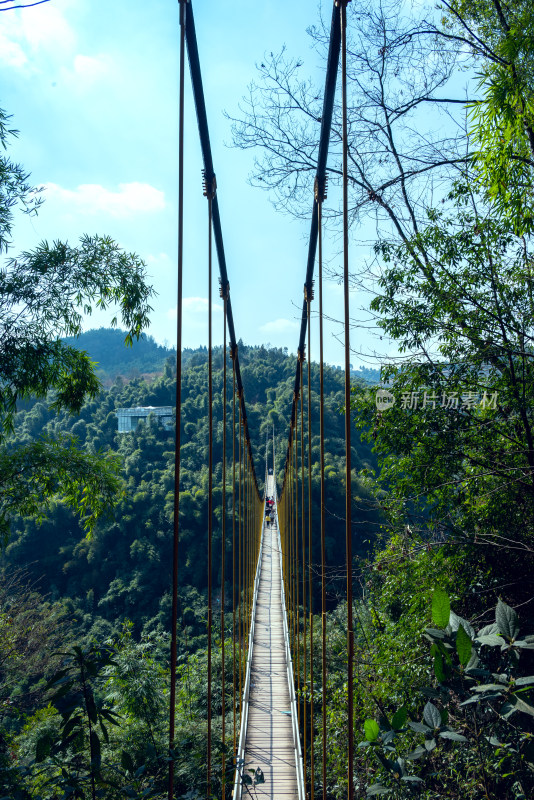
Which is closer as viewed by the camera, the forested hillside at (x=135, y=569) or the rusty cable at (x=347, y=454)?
the rusty cable at (x=347, y=454)

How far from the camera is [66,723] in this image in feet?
3.36

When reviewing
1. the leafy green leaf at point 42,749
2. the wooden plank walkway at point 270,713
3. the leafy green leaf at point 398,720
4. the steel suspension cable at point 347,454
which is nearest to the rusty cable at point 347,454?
the steel suspension cable at point 347,454

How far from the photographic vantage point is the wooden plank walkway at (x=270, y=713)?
427cm

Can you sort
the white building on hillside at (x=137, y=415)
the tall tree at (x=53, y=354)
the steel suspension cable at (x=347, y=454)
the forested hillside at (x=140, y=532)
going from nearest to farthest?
the steel suspension cable at (x=347, y=454)
the tall tree at (x=53, y=354)
the forested hillside at (x=140, y=532)
the white building on hillside at (x=137, y=415)

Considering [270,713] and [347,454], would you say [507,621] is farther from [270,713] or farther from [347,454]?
[270,713]

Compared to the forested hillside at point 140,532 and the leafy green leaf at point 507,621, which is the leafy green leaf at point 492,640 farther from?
the forested hillside at point 140,532

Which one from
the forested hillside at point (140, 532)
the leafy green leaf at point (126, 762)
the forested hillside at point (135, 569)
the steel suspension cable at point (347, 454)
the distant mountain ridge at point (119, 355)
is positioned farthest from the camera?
the distant mountain ridge at point (119, 355)

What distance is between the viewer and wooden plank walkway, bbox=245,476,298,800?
4.27 metres

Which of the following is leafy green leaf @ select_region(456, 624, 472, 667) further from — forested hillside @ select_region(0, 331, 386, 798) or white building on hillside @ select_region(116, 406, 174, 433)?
white building on hillside @ select_region(116, 406, 174, 433)

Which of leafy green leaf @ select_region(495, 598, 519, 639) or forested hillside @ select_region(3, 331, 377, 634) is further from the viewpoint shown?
forested hillside @ select_region(3, 331, 377, 634)

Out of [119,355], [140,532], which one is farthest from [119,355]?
[140,532]

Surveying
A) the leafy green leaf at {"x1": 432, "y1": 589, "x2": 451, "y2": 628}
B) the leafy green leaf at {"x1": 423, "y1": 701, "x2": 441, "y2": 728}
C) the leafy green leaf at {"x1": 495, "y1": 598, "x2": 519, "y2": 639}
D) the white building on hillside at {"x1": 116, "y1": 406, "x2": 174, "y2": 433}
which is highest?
the white building on hillside at {"x1": 116, "y1": 406, "x2": 174, "y2": 433}

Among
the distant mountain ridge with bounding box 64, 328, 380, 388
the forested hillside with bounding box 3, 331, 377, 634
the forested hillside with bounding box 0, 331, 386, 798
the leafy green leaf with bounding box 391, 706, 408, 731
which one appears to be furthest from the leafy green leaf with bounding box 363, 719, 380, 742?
the distant mountain ridge with bounding box 64, 328, 380, 388

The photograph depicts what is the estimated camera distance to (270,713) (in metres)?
5.55
